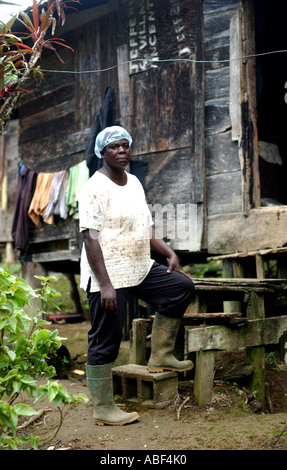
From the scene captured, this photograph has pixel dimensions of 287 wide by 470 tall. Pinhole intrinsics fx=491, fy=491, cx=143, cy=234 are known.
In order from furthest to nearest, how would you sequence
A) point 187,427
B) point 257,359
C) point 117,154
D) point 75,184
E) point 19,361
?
point 75,184
point 257,359
point 117,154
point 187,427
point 19,361

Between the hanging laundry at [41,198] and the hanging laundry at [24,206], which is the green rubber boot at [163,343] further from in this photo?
the hanging laundry at [24,206]

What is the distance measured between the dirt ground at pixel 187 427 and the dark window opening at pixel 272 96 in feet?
13.4

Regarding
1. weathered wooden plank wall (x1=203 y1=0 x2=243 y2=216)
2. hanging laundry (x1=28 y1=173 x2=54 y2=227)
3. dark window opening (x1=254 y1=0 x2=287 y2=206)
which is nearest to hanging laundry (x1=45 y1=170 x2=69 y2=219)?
hanging laundry (x1=28 y1=173 x2=54 y2=227)

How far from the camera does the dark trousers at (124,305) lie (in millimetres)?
3508

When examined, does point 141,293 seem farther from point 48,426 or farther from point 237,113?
point 237,113

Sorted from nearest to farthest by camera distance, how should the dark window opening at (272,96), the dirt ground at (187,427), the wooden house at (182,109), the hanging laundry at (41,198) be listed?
the dirt ground at (187,427)
the wooden house at (182,109)
the hanging laundry at (41,198)
the dark window opening at (272,96)

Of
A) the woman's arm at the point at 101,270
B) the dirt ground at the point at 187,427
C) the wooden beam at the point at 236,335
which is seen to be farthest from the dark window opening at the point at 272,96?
the woman's arm at the point at 101,270

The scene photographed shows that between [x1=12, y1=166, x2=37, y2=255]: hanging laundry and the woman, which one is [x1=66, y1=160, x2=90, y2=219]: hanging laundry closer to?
[x1=12, y1=166, x2=37, y2=255]: hanging laundry

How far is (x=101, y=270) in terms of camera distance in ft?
11.4

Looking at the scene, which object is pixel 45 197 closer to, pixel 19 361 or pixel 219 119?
pixel 219 119

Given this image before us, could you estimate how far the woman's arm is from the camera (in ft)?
11.2

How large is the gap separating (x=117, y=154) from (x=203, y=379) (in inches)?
73.9

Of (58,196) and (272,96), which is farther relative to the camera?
(272,96)

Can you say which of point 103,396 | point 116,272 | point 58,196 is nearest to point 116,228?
point 116,272
